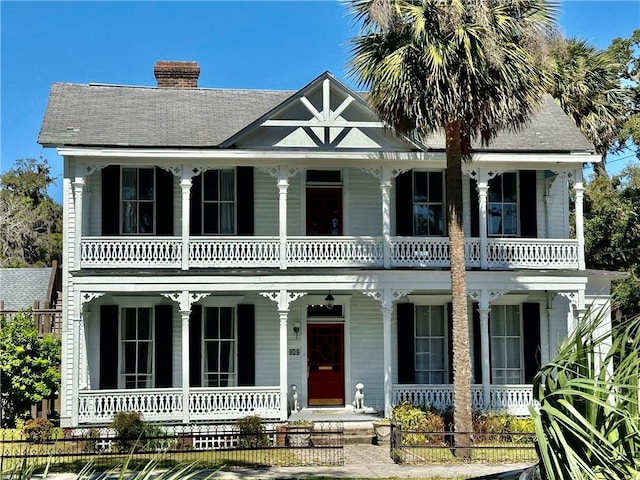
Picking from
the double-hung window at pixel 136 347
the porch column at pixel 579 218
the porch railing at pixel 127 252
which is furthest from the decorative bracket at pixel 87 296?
the porch column at pixel 579 218

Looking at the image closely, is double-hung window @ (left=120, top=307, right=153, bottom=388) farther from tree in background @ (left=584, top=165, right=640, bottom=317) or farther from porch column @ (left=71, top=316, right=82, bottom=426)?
tree in background @ (left=584, top=165, right=640, bottom=317)

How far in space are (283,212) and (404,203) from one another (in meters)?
3.53

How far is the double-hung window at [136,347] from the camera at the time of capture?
1955 cm

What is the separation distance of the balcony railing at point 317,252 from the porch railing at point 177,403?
292 cm

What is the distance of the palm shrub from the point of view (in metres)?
4.95

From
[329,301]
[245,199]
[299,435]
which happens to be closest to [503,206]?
[329,301]

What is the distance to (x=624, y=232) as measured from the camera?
2584cm

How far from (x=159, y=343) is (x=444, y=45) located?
32.7 ft

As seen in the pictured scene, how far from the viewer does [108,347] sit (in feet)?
63.3

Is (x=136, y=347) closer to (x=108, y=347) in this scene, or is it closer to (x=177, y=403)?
(x=108, y=347)

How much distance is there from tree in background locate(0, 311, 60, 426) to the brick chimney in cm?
802

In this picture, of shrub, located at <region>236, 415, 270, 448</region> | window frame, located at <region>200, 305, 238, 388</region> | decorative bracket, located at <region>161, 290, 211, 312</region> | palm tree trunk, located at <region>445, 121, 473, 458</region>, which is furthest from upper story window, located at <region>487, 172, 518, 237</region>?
shrub, located at <region>236, 415, 270, 448</region>

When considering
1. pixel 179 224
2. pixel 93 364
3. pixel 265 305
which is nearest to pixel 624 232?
pixel 265 305

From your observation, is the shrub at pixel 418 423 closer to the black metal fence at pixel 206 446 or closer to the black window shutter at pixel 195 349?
the black metal fence at pixel 206 446
